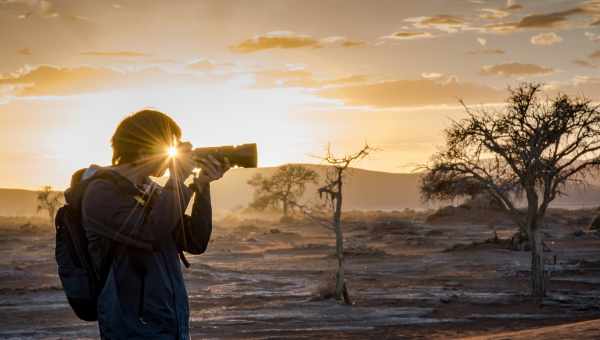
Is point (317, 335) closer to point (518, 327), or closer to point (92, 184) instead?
point (518, 327)

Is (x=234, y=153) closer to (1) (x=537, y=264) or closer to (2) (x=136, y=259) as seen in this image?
(2) (x=136, y=259)

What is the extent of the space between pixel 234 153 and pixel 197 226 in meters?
0.39

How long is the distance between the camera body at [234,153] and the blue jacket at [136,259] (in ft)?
0.92

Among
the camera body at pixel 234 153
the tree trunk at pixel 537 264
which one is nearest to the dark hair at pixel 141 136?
the camera body at pixel 234 153

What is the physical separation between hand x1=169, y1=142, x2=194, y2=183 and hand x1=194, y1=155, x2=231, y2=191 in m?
0.04

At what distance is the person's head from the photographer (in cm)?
361

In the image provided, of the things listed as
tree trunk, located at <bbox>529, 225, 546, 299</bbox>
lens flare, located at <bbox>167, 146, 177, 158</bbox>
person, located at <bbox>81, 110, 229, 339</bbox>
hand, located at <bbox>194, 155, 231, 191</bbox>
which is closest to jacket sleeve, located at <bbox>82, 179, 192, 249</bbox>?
person, located at <bbox>81, 110, 229, 339</bbox>

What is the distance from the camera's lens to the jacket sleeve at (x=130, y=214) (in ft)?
10.9

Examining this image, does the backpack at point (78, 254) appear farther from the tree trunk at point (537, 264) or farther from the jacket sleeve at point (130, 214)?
the tree trunk at point (537, 264)

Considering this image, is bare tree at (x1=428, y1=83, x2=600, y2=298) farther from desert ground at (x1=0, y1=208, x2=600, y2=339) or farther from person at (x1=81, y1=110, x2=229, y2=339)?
person at (x1=81, y1=110, x2=229, y2=339)

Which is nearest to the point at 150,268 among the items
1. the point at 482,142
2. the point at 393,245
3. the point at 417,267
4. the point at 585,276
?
the point at 482,142

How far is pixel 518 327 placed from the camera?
1551cm

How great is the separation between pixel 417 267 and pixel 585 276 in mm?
6821

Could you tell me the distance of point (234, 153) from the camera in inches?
145
